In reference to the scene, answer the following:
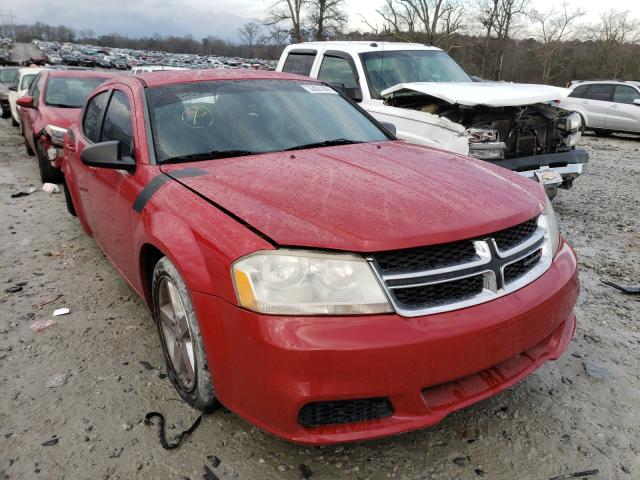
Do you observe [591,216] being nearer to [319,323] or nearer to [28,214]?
[319,323]

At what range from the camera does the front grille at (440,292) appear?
180 cm

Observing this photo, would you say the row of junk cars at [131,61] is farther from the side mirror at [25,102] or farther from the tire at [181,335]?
the tire at [181,335]

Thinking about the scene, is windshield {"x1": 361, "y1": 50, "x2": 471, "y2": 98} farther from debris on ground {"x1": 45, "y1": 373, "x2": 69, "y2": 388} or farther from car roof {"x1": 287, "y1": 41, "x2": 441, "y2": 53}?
debris on ground {"x1": 45, "y1": 373, "x2": 69, "y2": 388}

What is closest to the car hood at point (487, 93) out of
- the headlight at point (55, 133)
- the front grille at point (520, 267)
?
the front grille at point (520, 267)

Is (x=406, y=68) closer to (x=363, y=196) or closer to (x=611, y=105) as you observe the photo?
(x=363, y=196)

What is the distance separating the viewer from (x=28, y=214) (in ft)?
18.9

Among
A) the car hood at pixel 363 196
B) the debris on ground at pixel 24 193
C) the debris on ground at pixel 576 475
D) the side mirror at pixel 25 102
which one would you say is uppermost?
the car hood at pixel 363 196

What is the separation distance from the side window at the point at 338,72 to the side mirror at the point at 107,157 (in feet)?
13.3

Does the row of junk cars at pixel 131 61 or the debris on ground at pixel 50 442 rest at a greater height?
the row of junk cars at pixel 131 61

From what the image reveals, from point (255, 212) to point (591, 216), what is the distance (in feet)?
16.4

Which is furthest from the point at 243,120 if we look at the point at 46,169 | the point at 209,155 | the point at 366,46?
the point at 46,169

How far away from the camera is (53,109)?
7402 mm

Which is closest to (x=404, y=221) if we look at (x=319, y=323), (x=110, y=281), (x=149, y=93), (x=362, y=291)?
(x=362, y=291)

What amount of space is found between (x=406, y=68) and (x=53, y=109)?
16.9 ft
